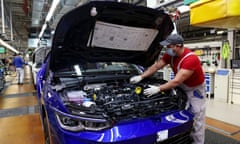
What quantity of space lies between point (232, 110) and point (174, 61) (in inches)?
110

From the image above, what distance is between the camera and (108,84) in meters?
2.19

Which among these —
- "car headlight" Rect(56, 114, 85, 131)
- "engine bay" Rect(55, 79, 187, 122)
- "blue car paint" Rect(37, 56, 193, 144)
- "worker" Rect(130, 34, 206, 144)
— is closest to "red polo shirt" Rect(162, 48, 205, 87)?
"worker" Rect(130, 34, 206, 144)

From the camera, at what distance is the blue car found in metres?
1.40

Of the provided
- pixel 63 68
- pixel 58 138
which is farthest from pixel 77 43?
pixel 58 138

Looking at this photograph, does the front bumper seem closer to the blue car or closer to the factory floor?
the blue car

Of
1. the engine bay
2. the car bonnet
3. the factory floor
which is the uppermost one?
the car bonnet

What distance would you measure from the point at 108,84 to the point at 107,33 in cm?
59

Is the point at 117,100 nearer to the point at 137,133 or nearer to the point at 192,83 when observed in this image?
the point at 137,133

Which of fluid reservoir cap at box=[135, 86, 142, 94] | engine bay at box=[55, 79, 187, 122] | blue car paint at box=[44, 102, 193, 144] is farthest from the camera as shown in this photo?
fluid reservoir cap at box=[135, 86, 142, 94]

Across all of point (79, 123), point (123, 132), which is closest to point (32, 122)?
point (79, 123)

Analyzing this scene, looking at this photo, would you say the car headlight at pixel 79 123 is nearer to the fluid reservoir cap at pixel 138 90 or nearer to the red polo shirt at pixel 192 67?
the fluid reservoir cap at pixel 138 90

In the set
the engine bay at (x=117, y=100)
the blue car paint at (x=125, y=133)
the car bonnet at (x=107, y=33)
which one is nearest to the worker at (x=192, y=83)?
the engine bay at (x=117, y=100)

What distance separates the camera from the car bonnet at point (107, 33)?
1.80 meters

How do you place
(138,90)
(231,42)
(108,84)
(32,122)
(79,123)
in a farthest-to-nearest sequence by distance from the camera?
(231,42)
(32,122)
(108,84)
(138,90)
(79,123)
